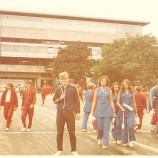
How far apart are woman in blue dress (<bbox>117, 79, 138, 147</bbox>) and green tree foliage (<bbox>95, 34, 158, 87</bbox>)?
34.7 metres

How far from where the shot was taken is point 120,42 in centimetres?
4612

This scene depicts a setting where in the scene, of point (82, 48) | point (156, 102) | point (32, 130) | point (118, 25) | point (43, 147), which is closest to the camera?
point (43, 147)

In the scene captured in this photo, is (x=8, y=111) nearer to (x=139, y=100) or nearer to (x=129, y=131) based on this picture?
(x=139, y=100)

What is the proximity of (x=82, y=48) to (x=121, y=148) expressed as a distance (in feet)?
175

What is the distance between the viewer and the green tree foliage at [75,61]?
5966cm

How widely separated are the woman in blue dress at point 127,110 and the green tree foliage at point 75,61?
164 feet

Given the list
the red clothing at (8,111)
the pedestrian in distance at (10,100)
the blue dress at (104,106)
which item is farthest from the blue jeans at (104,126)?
the pedestrian in distance at (10,100)

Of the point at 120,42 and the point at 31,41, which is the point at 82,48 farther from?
the point at 31,41

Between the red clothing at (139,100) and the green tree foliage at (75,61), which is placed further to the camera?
the green tree foliage at (75,61)

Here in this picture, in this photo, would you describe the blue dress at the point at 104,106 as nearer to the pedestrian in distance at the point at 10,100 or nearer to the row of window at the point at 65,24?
the pedestrian in distance at the point at 10,100

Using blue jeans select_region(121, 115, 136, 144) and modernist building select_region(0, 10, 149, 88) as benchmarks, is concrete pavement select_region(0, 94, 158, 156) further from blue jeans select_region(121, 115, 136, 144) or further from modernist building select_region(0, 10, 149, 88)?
modernist building select_region(0, 10, 149, 88)

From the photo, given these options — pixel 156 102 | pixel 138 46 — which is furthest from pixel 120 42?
pixel 156 102

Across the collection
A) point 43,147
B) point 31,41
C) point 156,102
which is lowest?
point 43,147

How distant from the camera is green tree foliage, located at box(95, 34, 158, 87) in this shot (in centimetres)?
4366
